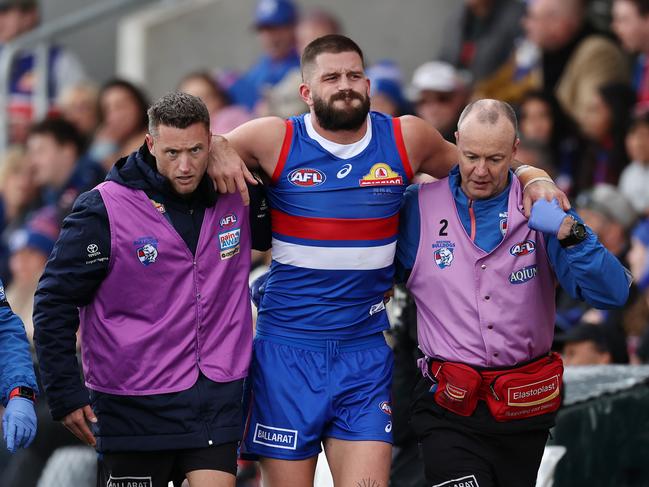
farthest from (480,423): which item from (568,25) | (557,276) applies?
(568,25)

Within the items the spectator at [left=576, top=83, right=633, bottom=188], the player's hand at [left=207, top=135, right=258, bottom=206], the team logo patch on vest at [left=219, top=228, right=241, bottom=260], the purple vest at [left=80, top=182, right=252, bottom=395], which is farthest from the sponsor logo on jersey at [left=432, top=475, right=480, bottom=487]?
the spectator at [left=576, top=83, right=633, bottom=188]

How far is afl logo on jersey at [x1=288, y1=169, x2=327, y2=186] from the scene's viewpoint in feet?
22.5

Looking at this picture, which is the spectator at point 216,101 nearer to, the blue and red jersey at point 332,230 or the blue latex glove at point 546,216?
the blue and red jersey at point 332,230

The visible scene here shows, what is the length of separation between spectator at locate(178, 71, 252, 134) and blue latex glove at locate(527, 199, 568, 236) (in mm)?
6808

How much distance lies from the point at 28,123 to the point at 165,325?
28.1 feet

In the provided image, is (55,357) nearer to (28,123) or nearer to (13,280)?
(13,280)

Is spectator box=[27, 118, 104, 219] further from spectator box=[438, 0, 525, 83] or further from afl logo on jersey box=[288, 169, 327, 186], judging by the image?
afl logo on jersey box=[288, 169, 327, 186]

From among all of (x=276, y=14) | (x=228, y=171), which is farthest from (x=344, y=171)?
(x=276, y=14)

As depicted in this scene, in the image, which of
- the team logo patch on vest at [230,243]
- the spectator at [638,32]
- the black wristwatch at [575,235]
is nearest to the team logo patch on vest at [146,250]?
the team logo patch on vest at [230,243]

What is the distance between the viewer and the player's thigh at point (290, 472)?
6.81 metres

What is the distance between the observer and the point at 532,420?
6805 mm

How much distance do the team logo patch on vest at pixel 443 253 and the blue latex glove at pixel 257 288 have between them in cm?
→ 83

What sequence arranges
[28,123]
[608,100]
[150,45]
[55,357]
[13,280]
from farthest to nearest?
[150,45] → [28,123] → [13,280] → [608,100] → [55,357]

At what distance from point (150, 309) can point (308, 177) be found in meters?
0.94
